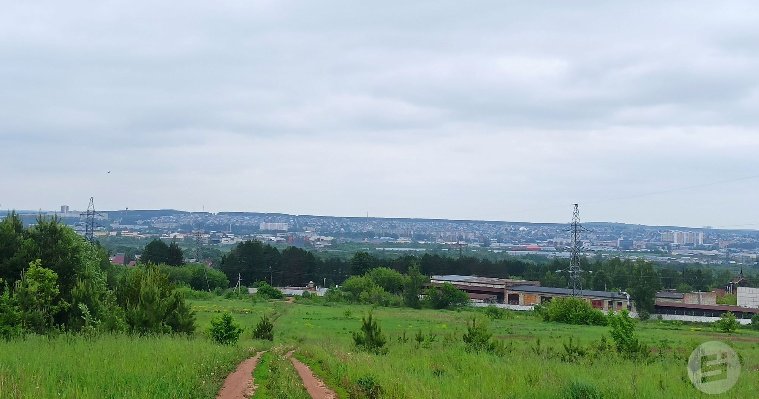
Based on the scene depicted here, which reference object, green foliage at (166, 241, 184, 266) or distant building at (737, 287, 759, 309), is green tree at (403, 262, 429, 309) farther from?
distant building at (737, 287, 759, 309)

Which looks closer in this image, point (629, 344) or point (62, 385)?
point (62, 385)

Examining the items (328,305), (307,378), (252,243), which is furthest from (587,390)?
(252,243)

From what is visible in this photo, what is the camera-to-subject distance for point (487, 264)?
5610 inches

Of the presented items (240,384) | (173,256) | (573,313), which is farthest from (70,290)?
(173,256)

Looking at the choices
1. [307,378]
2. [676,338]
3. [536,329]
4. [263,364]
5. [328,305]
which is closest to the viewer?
[307,378]

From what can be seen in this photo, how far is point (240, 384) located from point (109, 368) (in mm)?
3183

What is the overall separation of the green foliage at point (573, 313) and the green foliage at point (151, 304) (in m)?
45.7

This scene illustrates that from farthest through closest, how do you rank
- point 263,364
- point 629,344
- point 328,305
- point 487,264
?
point 487,264, point 328,305, point 629,344, point 263,364

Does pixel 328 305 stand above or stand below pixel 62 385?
below

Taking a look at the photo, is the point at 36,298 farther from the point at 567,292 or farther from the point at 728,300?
the point at 728,300

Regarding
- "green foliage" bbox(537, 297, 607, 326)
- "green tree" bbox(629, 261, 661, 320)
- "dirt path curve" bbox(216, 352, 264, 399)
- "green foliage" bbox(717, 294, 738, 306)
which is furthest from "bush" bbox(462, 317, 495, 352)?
"green foliage" bbox(717, 294, 738, 306)

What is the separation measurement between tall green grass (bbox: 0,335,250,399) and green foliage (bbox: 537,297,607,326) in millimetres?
52209

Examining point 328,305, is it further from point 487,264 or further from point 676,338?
point 487,264

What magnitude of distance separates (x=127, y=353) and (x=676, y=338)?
43.0 metres
